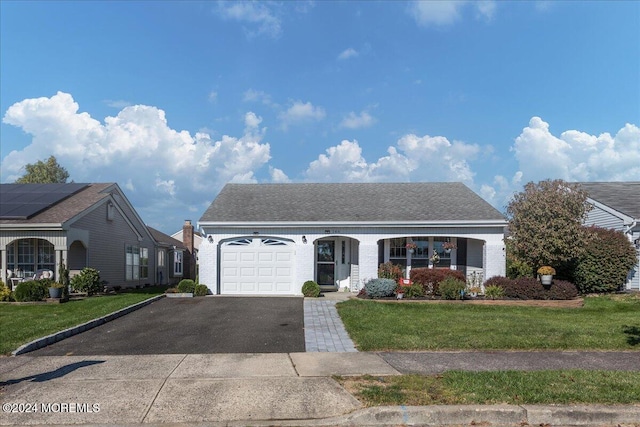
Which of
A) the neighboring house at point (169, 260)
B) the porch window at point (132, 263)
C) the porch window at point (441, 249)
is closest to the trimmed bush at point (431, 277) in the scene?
the porch window at point (441, 249)

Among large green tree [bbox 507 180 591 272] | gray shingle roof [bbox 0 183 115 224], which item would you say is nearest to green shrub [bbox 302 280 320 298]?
large green tree [bbox 507 180 591 272]

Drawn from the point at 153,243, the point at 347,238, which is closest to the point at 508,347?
the point at 347,238

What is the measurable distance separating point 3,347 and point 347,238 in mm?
13461

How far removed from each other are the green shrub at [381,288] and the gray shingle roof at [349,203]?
3.14m

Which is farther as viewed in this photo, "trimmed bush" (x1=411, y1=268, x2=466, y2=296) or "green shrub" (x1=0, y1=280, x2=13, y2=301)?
"trimmed bush" (x1=411, y1=268, x2=466, y2=296)

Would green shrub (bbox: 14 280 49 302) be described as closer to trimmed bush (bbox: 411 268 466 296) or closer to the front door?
the front door

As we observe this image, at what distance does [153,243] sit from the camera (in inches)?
1143

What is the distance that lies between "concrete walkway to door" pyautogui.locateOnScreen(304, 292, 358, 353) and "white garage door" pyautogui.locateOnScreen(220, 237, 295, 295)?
8.01ft

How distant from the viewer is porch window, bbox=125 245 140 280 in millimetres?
24781

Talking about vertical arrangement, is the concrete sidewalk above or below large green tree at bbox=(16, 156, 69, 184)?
below

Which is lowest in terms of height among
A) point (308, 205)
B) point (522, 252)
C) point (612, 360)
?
point (612, 360)

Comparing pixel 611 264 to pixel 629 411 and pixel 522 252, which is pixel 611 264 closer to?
pixel 522 252

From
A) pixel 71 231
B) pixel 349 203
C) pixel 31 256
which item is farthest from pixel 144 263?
pixel 349 203

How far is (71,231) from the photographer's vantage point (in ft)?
60.8
